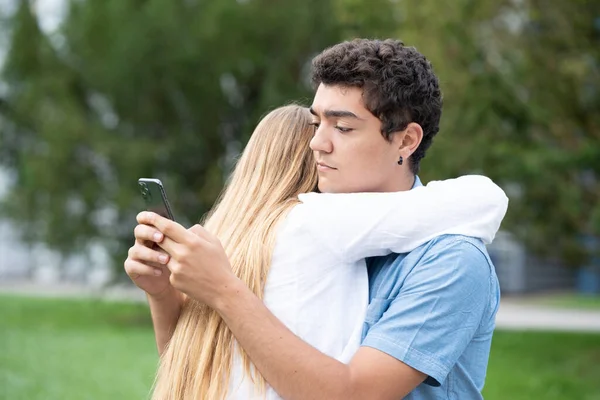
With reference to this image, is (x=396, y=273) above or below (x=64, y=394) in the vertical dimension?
above

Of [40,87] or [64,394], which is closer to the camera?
[64,394]

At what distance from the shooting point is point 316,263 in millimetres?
2008

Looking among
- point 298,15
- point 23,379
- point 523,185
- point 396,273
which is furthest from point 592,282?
point 396,273

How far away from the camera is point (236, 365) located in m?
1.99

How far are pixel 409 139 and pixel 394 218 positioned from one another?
0.30 metres

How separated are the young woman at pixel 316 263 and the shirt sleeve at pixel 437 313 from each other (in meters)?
0.08

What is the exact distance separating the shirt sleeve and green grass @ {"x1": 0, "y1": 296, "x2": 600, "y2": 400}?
25.0ft

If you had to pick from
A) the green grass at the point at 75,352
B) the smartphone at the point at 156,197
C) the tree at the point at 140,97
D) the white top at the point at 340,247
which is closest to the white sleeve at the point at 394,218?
the white top at the point at 340,247

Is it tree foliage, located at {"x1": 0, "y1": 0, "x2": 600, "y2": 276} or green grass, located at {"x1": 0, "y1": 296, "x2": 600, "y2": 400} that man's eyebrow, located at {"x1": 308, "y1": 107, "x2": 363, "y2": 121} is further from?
tree foliage, located at {"x1": 0, "y1": 0, "x2": 600, "y2": 276}

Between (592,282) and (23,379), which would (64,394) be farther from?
(592,282)

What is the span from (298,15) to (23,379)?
319 inches

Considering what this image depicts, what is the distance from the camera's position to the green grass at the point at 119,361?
9.69 metres

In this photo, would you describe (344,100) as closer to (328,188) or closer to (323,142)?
(323,142)

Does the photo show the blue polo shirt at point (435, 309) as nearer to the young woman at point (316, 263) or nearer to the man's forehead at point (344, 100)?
the young woman at point (316, 263)
